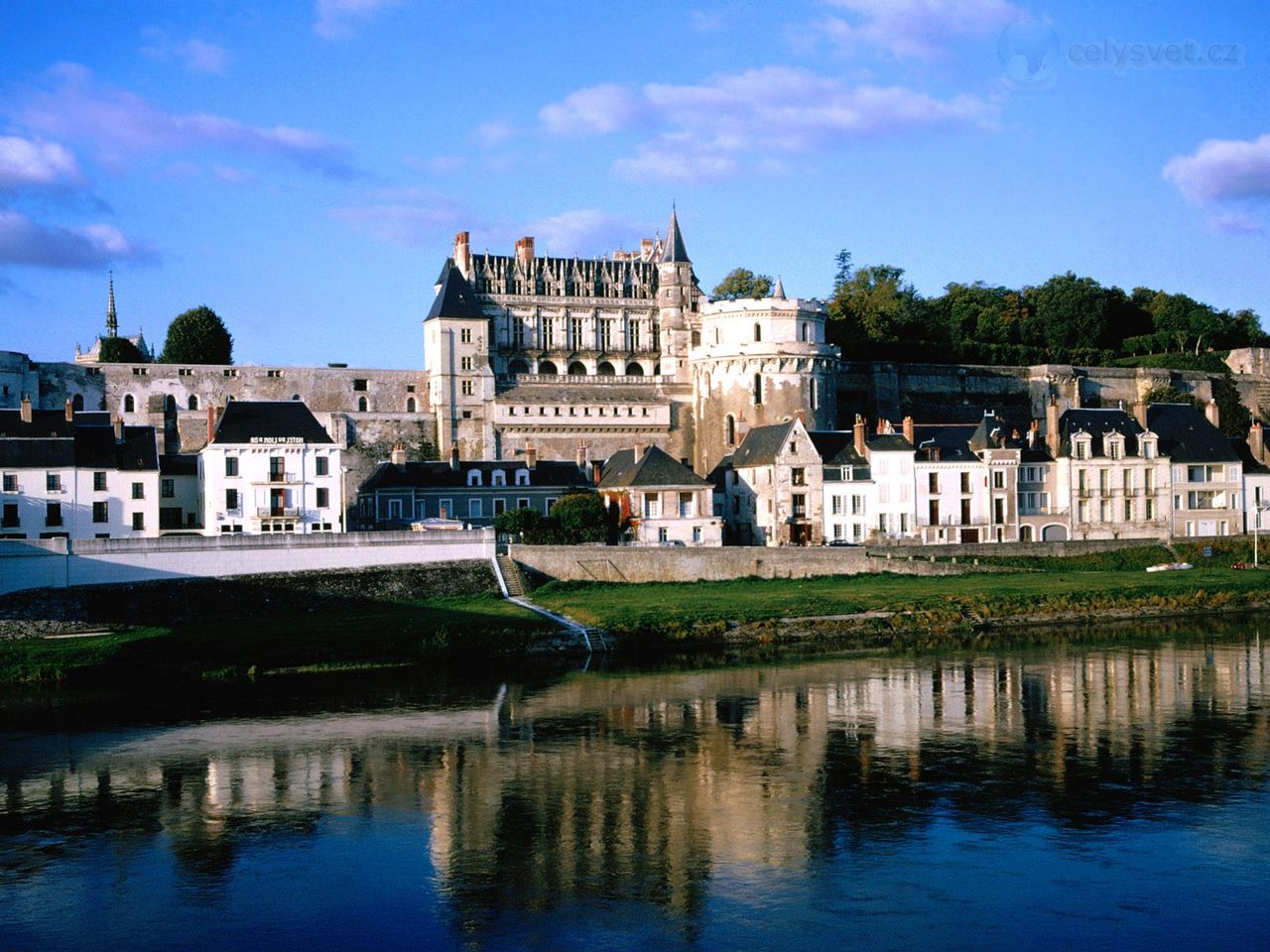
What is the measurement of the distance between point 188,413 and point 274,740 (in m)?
41.4

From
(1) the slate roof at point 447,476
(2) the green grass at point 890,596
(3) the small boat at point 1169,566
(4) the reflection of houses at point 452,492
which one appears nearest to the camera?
(2) the green grass at point 890,596

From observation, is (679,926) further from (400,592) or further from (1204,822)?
(400,592)

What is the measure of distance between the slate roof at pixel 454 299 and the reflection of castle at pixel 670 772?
38.6 m

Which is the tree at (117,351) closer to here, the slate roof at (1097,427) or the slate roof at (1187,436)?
the slate roof at (1097,427)

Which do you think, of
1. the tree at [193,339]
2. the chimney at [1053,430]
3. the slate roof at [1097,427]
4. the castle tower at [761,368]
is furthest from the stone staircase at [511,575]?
the tree at [193,339]

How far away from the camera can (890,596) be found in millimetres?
43500

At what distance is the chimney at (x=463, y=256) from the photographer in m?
74.3

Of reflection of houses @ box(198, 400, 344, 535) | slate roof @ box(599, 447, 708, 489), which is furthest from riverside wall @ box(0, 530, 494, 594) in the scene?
slate roof @ box(599, 447, 708, 489)

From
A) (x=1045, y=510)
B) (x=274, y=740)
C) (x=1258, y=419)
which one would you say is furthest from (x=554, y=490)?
(x=1258, y=419)

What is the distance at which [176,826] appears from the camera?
21641 millimetres

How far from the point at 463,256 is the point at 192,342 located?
1404 cm

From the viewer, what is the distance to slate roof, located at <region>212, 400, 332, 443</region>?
48188 mm

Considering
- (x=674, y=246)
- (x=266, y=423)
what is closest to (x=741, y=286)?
(x=674, y=246)

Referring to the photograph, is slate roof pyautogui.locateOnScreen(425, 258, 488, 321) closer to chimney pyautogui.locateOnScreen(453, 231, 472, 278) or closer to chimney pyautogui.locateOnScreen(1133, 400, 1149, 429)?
chimney pyautogui.locateOnScreen(453, 231, 472, 278)
